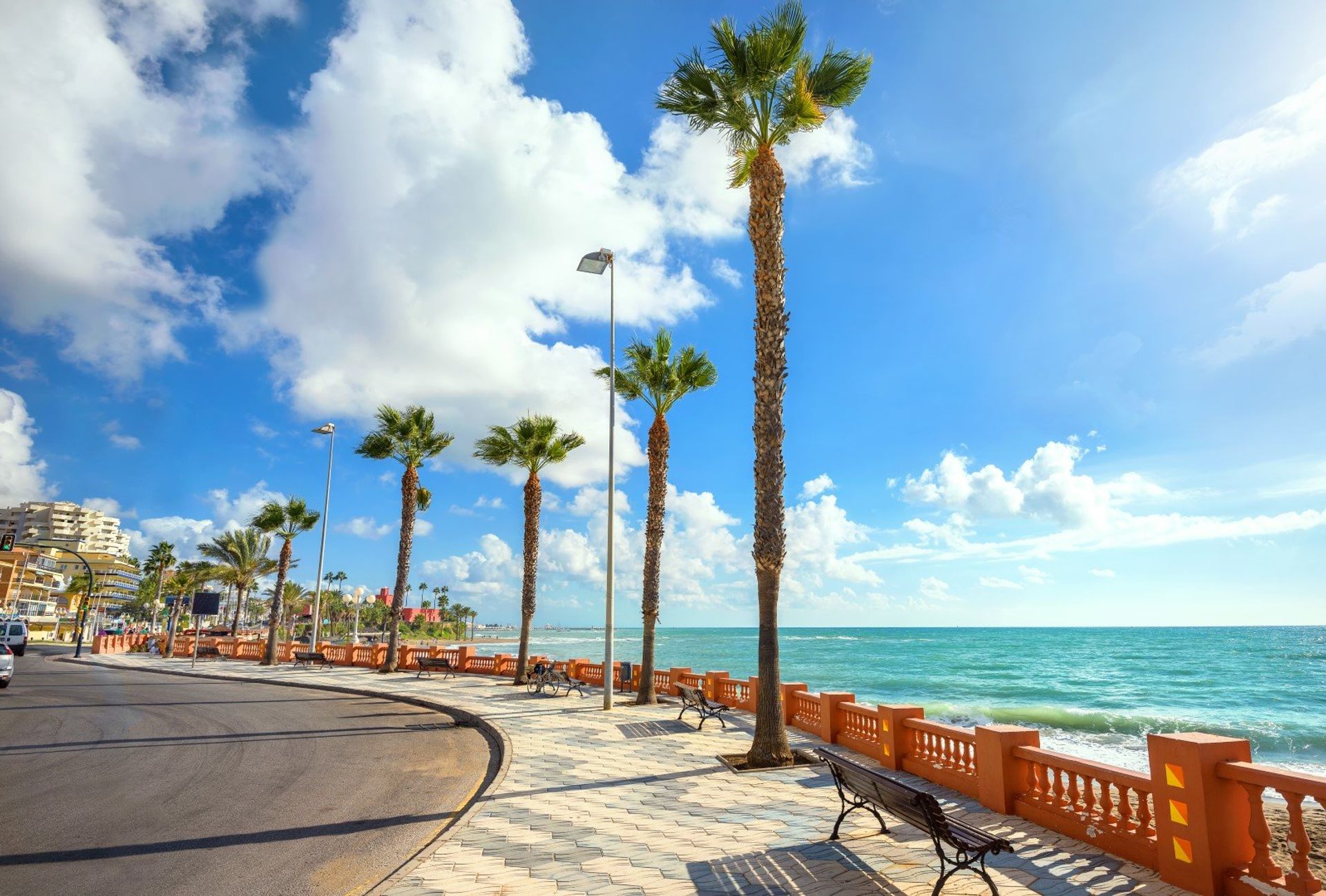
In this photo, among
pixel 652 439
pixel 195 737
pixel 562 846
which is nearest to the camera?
pixel 562 846

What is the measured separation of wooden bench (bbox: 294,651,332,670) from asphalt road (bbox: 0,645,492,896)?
16.3m

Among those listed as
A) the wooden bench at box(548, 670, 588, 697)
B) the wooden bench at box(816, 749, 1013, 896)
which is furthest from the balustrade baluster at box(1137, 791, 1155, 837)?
the wooden bench at box(548, 670, 588, 697)

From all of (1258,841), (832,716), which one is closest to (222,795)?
(832,716)

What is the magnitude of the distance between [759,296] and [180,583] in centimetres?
8349

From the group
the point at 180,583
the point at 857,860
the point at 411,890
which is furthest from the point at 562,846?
the point at 180,583

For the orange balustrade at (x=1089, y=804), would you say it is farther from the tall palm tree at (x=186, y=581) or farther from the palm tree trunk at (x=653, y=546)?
the tall palm tree at (x=186, y=581)

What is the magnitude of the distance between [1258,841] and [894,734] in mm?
5815

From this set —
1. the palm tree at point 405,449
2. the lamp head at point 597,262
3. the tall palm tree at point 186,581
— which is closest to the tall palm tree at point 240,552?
the tall palm tree at point 186,581

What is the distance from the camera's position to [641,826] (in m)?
7.67

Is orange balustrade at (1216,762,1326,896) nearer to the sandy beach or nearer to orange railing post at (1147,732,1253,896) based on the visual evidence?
orange railing post at (1147,732,1253,896)

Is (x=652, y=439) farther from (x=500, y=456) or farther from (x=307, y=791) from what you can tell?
(x=307, y=791)

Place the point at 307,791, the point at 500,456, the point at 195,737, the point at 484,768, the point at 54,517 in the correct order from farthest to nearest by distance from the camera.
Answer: the point at 54,517 → the point at 500,456 → the point at 195,737 → the point at 484,768 → the point at 307,791

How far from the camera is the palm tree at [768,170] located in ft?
39.9

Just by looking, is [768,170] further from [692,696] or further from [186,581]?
[186,581]
